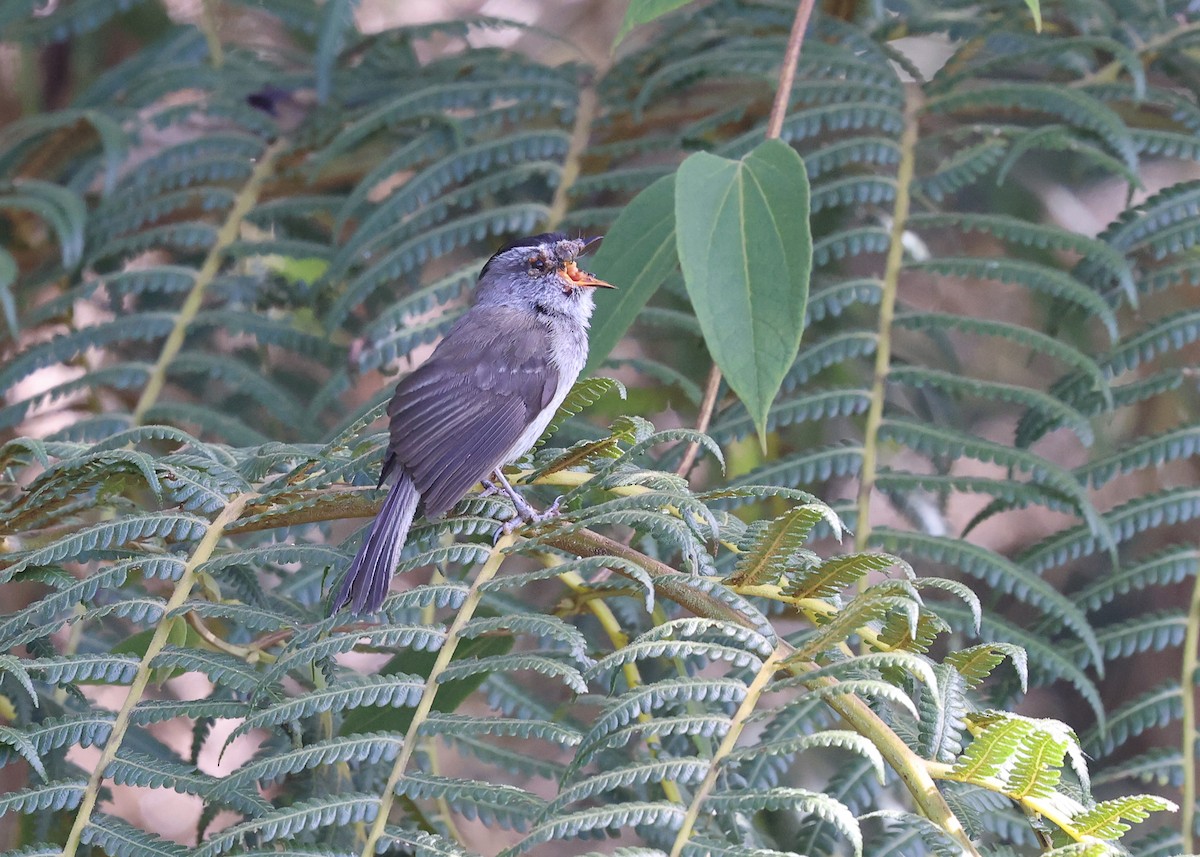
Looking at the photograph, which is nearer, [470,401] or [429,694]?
[429,694]

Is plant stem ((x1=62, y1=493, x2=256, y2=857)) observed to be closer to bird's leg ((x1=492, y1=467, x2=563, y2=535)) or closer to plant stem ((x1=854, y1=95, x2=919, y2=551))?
bird's leg ((x1=492, y1=467, x2=563, y2=535))

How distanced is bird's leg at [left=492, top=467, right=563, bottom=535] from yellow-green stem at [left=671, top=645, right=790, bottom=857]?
0.41 metres

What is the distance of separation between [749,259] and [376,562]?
2.27ft

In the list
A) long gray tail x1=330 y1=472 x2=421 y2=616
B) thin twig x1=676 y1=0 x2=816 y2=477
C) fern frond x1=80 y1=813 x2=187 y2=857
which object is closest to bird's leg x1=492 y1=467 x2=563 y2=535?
long gray tail x1=330 y1=472 x2=421 y2=616

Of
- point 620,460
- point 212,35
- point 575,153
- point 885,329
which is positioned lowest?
point 620,460

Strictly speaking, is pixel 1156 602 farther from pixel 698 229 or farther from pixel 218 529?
pixel 218 529

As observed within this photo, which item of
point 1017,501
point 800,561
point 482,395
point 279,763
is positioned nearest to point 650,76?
point 482,395

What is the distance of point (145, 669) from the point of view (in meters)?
1.46

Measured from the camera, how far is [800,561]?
59.3 inches

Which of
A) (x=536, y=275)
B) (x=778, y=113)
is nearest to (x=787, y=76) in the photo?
(x=778, y=113)

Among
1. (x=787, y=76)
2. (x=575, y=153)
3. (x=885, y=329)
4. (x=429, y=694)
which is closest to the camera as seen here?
(x=429, y=694)

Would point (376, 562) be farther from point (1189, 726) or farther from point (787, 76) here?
point (1189, 726)

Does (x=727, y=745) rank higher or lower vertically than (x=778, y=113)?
lower

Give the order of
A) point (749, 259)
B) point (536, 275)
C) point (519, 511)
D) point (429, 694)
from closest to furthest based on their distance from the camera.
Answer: point (429, 694)
point (749, 259)
point (519, 511)
point (536, 275)
